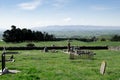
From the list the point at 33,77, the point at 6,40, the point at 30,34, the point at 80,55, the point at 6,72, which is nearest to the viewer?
the point at 33,77

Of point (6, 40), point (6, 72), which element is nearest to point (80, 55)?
point (6, 72)

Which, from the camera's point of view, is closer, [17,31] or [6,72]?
[6,72]

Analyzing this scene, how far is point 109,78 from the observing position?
1944cm

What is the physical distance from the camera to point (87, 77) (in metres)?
19.9

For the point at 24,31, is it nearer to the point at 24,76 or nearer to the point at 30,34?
the point at 30,34

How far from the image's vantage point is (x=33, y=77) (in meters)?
18.8

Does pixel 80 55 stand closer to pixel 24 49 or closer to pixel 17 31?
pixel 24 49

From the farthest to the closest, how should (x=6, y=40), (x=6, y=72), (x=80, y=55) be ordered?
(x=6, y=40), (x=80, y=55), (x=6, y=72)

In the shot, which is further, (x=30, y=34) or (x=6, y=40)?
(x=30, y=34)

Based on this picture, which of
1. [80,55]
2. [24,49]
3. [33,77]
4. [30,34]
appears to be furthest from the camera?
[30,34]

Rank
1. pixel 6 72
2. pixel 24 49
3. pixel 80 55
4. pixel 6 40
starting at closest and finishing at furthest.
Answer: pixel 6 72 < pixel 80 55 < pixel 24 49 < pixel 6 40

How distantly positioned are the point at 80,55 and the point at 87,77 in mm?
23401

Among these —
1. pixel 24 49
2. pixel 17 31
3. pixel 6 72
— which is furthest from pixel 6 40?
pixel 6 72

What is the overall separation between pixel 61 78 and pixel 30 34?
278 ft
